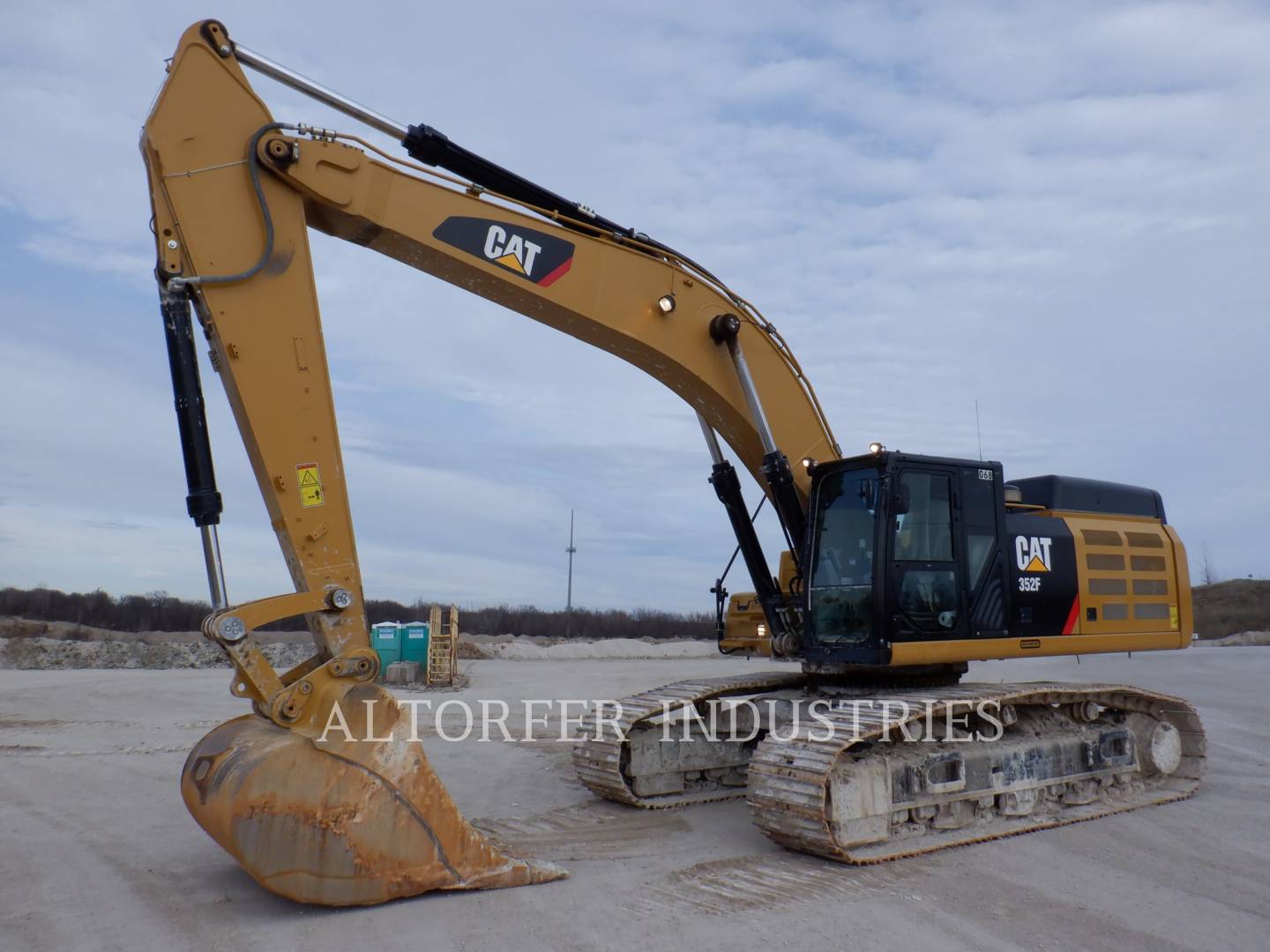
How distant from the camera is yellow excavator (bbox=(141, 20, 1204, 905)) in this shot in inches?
206

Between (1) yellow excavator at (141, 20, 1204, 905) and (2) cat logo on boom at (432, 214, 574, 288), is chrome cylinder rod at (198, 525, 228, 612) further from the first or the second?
(2) cat logo on boom at (432, 214, 574, 288)

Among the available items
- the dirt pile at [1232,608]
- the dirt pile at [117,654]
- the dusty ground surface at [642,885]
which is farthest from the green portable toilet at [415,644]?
the dirt pile at [1232,608]

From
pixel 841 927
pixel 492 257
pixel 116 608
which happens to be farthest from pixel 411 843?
pixel 116 608

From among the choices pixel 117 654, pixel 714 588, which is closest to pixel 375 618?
pixel 117 654

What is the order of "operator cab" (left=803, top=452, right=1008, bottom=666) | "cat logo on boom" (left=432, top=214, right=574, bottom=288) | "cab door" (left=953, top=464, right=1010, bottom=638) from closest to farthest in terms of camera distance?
1. "cat logo on boom" (left=432, top=214, right=574, bottom=288)
2. "operator cab" (left=803, top=452, right=1008, bottom=666)
3. "cab door" (left=953, top=464, right=1010, bottom=638)

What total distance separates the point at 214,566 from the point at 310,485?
0.68 meters

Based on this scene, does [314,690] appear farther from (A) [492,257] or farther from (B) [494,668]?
(B) [494,668]

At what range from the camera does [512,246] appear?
21.7 feet

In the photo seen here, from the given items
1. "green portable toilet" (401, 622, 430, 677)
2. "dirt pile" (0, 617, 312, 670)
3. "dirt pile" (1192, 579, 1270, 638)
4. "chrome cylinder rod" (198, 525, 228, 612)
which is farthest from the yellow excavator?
"dirt pile" (1192, 579, 1270, 638)

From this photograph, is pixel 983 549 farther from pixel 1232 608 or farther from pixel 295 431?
pixel 1232 608

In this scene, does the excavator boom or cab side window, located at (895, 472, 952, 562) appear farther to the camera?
cab side window, located at (895, 472, 952, 562)

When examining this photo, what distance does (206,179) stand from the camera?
5.54 metres

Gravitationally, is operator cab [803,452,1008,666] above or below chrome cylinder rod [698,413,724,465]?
below

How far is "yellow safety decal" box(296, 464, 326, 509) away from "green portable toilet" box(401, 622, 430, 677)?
17268 millimetres
